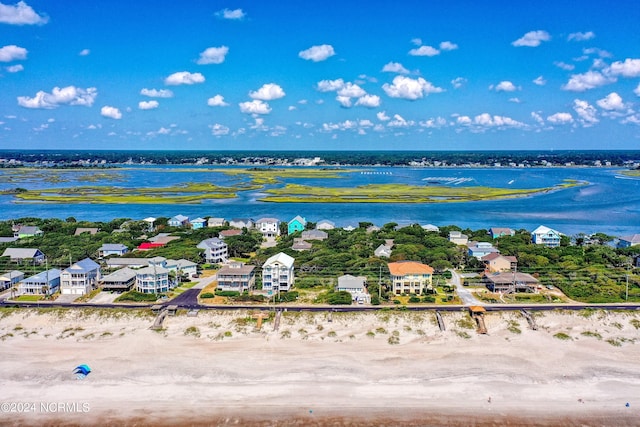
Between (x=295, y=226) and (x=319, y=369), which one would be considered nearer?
(x=319, y=369)

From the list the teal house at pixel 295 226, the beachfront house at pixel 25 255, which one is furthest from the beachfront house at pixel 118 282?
the teal house at pixel 295 226

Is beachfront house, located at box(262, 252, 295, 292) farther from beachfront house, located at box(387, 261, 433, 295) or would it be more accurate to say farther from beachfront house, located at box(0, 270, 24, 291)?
beachfront house, located at box(0, 270, 24, 291)

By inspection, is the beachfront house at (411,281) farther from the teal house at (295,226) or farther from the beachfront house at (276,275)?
the teal house at (295,226)

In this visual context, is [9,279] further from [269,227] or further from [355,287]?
[269,227]

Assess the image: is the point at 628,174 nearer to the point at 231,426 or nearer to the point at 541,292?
the point at 541,292

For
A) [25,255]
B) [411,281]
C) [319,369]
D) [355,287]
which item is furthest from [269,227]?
[319,369]

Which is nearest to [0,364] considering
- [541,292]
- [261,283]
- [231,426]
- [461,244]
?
[231,426]

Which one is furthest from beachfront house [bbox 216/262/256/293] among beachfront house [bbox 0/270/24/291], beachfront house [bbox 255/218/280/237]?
beachfront house [bbox 255/218/280/237]
